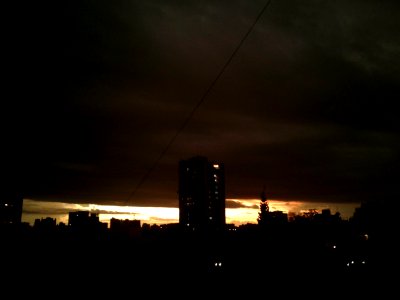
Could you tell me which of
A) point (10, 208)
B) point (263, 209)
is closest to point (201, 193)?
point (263, 209)

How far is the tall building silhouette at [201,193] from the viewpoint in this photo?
125 metres

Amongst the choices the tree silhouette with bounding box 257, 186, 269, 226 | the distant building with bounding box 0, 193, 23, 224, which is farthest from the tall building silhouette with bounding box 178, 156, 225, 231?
the distant building with bounding box 0, 193, 23, 224

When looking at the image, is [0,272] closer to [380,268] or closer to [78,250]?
[78,250]

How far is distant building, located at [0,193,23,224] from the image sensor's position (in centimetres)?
7636

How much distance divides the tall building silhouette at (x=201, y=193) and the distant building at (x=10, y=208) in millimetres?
57161

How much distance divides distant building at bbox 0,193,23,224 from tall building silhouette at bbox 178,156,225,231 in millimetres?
57161

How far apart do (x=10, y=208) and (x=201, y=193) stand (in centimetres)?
7086

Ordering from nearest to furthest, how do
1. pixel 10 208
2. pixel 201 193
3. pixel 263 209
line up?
pixel 10 208
pixel 263 209
pixel 201 193

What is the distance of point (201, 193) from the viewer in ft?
438

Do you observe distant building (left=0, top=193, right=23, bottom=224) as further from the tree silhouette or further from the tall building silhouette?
the tree silhouette

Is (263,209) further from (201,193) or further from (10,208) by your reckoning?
(10,208)

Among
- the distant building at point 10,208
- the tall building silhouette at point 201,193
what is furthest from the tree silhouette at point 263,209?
the distant building at point 10,208

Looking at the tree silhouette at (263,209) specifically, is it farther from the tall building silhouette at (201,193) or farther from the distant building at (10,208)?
the distant building at (10,208)

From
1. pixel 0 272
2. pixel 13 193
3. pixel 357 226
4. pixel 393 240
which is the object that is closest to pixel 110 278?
pixel 0 272
